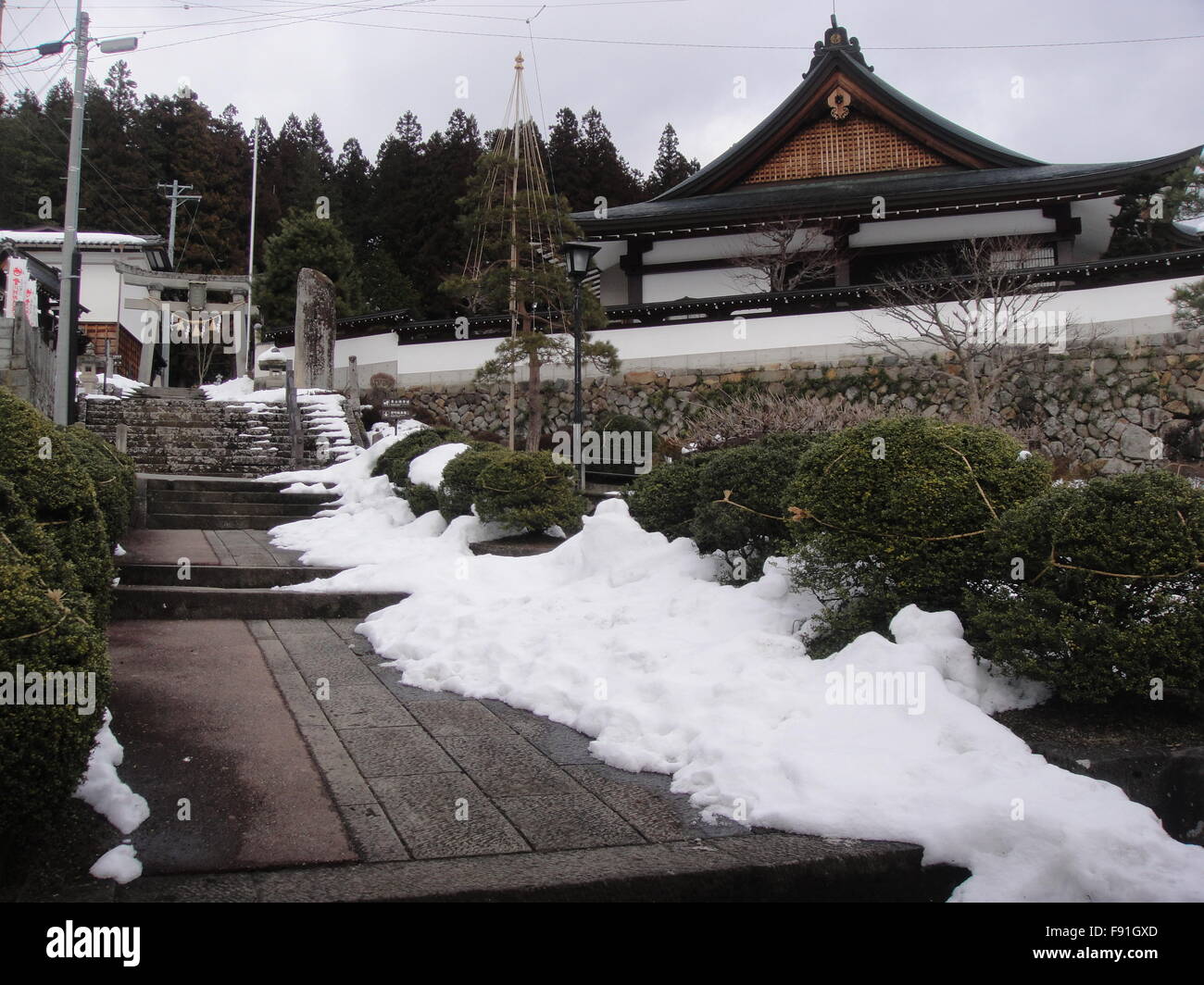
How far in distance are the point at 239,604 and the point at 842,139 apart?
18.1 metres

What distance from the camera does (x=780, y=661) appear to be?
4758mm

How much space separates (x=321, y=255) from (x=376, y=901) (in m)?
29.9

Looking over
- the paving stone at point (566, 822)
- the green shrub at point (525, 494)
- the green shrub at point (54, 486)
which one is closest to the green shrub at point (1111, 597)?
the paving stone at point (566, 822)

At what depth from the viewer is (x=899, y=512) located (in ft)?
15.5

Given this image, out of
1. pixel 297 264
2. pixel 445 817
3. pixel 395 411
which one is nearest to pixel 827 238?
pixel 395 411

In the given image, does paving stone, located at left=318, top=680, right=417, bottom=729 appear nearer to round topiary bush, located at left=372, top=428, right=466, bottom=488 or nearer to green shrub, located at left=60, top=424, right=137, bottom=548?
green shrub, located at left=60, top=424, right=137, bottom=548

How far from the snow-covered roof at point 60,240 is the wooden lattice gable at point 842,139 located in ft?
65.8

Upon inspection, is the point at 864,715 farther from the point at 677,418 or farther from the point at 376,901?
the point at 677,418

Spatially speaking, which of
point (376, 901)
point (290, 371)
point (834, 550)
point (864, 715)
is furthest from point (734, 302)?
point (376, 901)

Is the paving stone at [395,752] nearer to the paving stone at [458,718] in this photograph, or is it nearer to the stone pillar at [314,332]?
the paving stone at [458,718]

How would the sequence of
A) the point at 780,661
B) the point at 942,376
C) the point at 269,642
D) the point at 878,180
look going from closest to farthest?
the point at 780,661, the point at 269,642, the point at 942,376, the point at 878,180

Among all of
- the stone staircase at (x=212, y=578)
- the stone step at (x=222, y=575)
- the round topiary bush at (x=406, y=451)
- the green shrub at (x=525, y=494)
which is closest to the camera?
the stone staircase at (x=212, y=578)

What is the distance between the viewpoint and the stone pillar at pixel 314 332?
1975 cm

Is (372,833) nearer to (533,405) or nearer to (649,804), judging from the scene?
(649,804)
